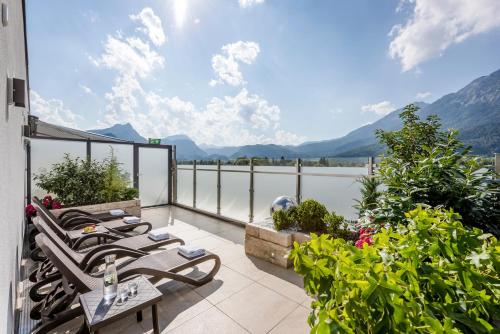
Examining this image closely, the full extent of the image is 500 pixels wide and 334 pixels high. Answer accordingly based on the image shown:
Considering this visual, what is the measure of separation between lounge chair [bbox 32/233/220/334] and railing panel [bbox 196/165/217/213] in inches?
136

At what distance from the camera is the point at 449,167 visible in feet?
6.89

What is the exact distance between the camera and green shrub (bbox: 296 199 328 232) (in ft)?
11.7

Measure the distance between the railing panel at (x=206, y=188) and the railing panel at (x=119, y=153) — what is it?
2.23 meters

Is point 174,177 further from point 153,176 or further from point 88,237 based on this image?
point 88,237

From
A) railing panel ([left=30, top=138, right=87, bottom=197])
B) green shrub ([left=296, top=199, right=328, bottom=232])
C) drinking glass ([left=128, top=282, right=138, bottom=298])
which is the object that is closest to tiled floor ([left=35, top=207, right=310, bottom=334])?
drinking glass ([left=128, top=282, right=138, bottom=298])

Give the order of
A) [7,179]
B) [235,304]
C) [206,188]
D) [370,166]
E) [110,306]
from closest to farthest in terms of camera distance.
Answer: [7,179], [110,306], [235,304], [370,166], [206,188]

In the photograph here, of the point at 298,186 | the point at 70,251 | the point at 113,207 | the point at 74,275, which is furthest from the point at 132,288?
the point at 113,207

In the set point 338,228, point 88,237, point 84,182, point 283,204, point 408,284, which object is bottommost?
point 88,237

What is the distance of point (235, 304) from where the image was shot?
2.61 metres

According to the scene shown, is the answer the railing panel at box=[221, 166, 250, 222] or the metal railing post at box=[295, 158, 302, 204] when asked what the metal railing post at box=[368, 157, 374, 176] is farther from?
the railing panel at box=[221, 166, 250, 222]

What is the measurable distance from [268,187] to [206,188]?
8.27 feet

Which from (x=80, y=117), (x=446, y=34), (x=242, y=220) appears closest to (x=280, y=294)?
(x=242, y=220)

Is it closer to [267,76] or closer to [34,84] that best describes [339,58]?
[267,76]

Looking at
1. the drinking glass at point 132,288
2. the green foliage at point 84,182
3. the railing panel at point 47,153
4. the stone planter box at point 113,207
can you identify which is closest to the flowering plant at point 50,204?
the stone planter box at point 113,207
